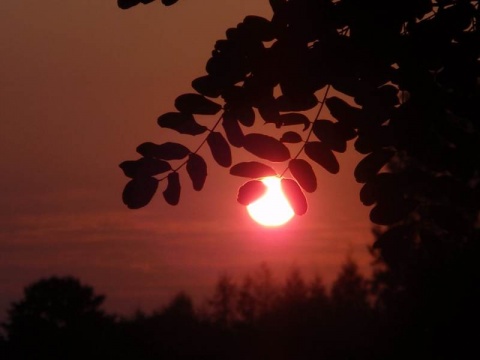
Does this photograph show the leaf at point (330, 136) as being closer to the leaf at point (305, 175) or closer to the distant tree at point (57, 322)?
the leaf at point (305, 175)

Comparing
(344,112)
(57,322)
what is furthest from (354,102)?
(57,322)

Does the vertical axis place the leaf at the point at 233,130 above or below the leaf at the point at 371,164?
above

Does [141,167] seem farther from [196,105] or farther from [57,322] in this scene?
[57,322]

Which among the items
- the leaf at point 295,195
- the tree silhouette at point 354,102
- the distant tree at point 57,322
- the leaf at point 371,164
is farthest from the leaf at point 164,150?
the distant tree at point 57,322

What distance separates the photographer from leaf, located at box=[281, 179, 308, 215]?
192 inches

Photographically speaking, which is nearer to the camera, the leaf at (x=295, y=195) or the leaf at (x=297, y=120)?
the leaf at (x=295, y=195)

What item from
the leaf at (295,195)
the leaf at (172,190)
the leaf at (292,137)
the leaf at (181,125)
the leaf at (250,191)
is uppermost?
the leaf at (181,125)

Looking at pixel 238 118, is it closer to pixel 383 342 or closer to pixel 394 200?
pixel 394 200

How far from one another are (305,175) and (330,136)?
220mm

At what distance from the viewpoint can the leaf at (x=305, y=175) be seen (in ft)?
16.1

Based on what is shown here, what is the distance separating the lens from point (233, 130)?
4938 mm

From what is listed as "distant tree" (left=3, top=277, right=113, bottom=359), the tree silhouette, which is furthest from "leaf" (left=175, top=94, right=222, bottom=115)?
"distant tree" (left=3, top=277, right=113, bottom=359)

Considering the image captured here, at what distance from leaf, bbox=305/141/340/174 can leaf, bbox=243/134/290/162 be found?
4.8 inches

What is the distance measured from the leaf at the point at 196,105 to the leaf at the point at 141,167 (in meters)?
0.29
